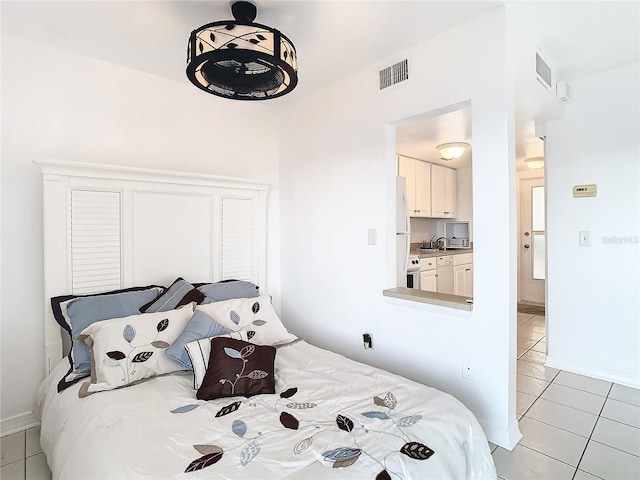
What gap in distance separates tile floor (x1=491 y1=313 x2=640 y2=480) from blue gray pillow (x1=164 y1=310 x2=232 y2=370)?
1.70m

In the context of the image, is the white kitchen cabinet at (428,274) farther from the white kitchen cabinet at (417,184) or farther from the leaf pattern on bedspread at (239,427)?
the leaf pattern on bedspread at (239,427)

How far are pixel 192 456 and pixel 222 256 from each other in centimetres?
197

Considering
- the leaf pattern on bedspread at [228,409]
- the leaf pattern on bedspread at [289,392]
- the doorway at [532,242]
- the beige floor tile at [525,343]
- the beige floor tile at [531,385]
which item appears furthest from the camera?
the doorway at [532,242]

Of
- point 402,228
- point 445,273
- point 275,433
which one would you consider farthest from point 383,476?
point 445,273

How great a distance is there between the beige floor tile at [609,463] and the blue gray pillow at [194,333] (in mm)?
2083

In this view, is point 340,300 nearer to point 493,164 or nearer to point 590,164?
point 493,164

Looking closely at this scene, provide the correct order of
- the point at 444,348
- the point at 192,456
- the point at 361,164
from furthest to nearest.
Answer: the point at 361,164
the point at 444,348
the point at 192,456

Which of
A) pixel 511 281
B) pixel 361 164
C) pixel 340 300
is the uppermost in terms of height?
pixel 361 164

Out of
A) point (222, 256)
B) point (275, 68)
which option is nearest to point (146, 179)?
point (222, 256)

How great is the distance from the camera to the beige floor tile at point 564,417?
216 centimetres

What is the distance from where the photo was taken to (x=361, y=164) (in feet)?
8.89

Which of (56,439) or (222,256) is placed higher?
(222,256)

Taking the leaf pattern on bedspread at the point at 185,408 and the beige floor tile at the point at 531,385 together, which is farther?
the beige floor tile at the point at 531,385

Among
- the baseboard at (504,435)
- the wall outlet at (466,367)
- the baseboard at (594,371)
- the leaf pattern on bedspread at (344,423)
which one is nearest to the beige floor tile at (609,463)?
the baseboard at (504,435)
